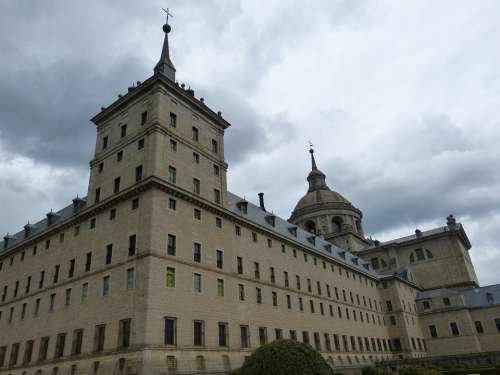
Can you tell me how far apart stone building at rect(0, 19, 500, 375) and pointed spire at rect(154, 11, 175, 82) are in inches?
6.3

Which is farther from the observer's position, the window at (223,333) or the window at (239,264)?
the window at (239,264)

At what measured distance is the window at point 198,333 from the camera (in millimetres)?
31455

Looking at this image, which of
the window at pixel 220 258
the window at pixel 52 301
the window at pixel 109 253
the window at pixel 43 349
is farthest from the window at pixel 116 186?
the window at pixel 43 349

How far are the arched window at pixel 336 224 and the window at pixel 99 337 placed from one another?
7082 centimetres

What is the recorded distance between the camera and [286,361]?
62.2ft

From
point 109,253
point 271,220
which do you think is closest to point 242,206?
point 271,220

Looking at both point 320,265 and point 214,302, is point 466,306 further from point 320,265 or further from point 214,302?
point 214,302

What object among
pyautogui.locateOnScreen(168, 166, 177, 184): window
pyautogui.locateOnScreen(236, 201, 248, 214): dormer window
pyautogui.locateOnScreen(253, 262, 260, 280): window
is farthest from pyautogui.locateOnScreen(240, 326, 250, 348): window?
pyautogui.locateOnScreen(168, 166, 177, 184): window

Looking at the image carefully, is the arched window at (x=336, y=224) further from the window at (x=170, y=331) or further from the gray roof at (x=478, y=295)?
the window at (x=170, y=331)

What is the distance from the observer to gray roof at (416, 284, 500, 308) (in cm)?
6956

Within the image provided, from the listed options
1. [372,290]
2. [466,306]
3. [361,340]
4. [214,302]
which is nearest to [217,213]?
[214,302]

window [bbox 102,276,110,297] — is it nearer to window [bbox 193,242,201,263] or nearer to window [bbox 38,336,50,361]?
window [bbox 193,242,201,263]

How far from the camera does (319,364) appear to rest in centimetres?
1939

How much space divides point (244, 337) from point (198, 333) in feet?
21.3
